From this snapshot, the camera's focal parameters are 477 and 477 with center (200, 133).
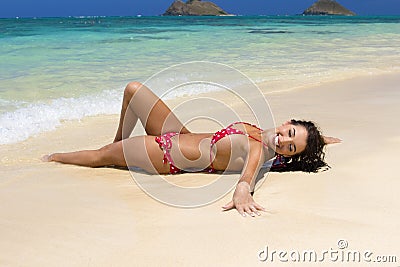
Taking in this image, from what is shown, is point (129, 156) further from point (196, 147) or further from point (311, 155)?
point (311, 155)

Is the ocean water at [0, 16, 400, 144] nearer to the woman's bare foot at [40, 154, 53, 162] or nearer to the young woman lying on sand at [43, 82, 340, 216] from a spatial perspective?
the woman's bare foot at [40, 154, 53, 162]

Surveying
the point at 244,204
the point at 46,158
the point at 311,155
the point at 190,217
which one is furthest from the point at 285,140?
the point at 46,158

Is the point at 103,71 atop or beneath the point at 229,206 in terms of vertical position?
atop

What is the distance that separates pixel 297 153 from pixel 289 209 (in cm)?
75

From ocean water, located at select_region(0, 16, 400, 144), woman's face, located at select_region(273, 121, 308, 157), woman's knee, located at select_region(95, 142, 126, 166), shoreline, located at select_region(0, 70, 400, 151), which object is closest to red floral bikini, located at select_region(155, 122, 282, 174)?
woman's face, located at select_region(273, 121, 308, 157)

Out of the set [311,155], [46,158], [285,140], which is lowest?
[46,158]

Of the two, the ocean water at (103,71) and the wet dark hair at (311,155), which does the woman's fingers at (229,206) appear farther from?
the ocean water at (103,71)

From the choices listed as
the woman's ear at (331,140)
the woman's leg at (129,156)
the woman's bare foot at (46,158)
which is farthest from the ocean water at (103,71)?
the woman's ear at (331,140)

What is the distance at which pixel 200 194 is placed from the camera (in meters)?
2.84

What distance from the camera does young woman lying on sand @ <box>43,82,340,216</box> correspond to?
3.16 meters

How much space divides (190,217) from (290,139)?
102 centimetres

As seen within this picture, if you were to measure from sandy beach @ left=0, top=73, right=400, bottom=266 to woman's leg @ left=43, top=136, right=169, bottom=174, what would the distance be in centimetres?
8

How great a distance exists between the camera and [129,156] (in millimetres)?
3395

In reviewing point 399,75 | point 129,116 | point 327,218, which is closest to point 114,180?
point 129,116
